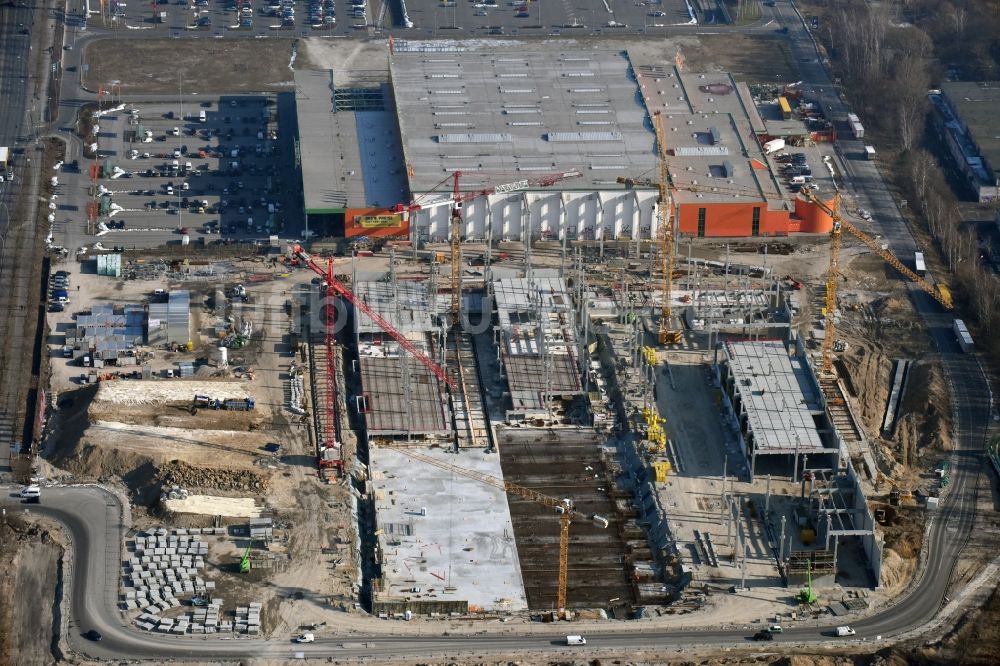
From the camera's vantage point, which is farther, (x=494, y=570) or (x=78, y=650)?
(x=494, y=570)

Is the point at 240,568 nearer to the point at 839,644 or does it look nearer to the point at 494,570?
the point at 494,570

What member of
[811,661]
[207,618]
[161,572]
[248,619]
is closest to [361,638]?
[248,619]

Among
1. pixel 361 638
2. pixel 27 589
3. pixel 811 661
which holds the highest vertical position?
pixel 811 661

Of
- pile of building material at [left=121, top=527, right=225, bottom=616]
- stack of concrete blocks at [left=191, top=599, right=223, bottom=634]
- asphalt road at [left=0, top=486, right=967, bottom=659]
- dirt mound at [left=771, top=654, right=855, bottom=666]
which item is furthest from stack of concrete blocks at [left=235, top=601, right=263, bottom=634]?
dirt mound at [left=771, top=654, right=855, bottom=666]

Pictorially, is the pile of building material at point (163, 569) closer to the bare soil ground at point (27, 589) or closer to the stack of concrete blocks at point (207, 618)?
the stack of concrete blocks at point (207, 618)

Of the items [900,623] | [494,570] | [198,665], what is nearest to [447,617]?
[494,570]

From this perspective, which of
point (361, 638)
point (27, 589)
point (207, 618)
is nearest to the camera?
point (361, 638)

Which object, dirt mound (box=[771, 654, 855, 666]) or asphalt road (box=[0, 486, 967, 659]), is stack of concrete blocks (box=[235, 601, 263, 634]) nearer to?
asphalt road (box=[0, 486, 967, 659])

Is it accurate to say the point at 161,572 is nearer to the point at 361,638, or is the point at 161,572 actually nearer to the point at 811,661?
the point at 361,638
